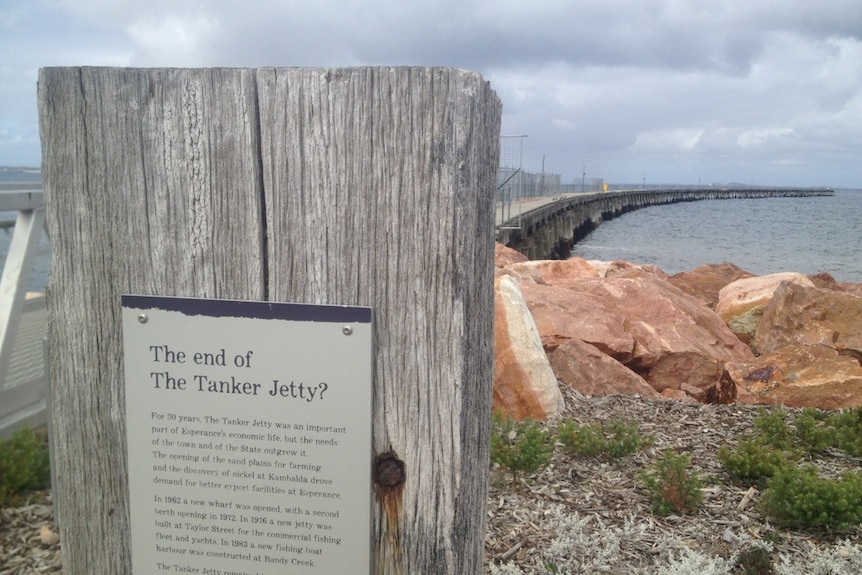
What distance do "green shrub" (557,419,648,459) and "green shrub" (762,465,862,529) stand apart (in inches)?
30.7

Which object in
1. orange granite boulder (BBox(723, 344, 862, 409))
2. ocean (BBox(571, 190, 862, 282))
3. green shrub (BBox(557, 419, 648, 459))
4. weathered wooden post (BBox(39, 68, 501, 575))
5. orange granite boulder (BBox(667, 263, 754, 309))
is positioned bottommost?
ocean (BBox(571, 190, 862, 282))

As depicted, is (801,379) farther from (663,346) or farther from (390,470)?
(390,470)

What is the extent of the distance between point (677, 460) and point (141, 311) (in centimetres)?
272

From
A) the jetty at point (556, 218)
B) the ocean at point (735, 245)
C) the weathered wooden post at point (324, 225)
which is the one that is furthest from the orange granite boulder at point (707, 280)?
the ocean at point (735, 245)

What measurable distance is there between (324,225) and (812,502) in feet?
8.99

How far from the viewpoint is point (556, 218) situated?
32188mm

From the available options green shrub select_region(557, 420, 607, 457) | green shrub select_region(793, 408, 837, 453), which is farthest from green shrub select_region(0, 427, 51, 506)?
green shrub select_region(793, 408, 837, 453)

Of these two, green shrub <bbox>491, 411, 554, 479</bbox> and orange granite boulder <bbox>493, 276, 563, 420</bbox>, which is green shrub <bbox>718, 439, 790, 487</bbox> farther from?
orange granite boulder <bbox>493, 276, 563, 420</bbox>

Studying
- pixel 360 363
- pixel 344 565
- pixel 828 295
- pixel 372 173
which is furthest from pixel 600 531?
pixel 828 295

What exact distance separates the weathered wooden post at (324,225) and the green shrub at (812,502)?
2177 millimetres

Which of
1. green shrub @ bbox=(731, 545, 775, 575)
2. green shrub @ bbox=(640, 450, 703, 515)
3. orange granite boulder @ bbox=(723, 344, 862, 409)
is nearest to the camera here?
green shrub @ bbox=(731, 545, 775, 575)

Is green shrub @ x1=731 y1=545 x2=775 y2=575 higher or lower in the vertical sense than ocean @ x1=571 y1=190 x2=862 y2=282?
higher

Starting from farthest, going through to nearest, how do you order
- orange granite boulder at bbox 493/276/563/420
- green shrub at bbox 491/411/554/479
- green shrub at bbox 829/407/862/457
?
orange granite boulder at bbox 493/276/563/420
green shrub at bbox 829/407/862/457
green shrub at bbox 491/411/554/479

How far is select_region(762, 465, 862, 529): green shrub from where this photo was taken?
3143mm
